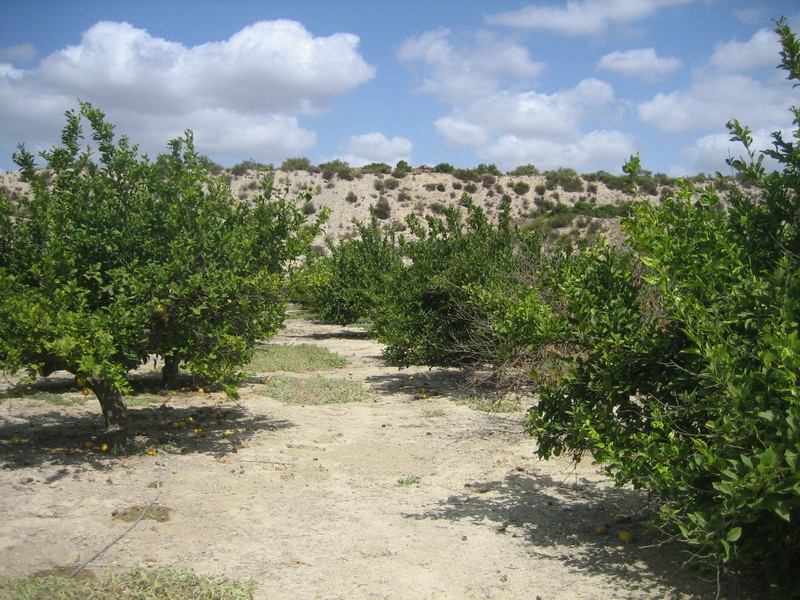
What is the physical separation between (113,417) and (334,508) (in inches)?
118

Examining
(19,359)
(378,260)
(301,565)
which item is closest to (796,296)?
(301,565)

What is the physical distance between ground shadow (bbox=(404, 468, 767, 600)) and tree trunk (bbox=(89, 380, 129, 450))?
351 cm

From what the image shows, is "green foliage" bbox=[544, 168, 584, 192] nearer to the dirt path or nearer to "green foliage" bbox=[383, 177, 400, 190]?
"green foliage" bbox=[383, 177, 400, 190]

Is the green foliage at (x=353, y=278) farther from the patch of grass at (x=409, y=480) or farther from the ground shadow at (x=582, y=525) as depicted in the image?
the ground shadow at (x=582, y=525)

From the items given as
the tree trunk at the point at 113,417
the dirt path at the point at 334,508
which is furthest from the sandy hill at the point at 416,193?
the tree trunk at the point at 113,417

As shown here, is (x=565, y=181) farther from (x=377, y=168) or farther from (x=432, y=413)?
(x=432, y=413)

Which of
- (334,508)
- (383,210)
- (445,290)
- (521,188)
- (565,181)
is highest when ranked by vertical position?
(565,181)

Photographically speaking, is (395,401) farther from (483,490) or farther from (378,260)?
(378,260)

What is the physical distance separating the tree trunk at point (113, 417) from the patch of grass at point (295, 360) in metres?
5.29

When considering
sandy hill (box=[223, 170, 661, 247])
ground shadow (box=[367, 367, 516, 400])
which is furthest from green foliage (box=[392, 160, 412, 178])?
ground shadow (box=[367, 367, 516, 400])

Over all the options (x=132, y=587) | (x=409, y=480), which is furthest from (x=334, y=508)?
(x=132, y=587)

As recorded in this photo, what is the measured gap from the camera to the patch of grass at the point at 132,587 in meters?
4.16

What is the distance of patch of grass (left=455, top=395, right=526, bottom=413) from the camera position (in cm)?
977

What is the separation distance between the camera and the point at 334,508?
5.93 metres
